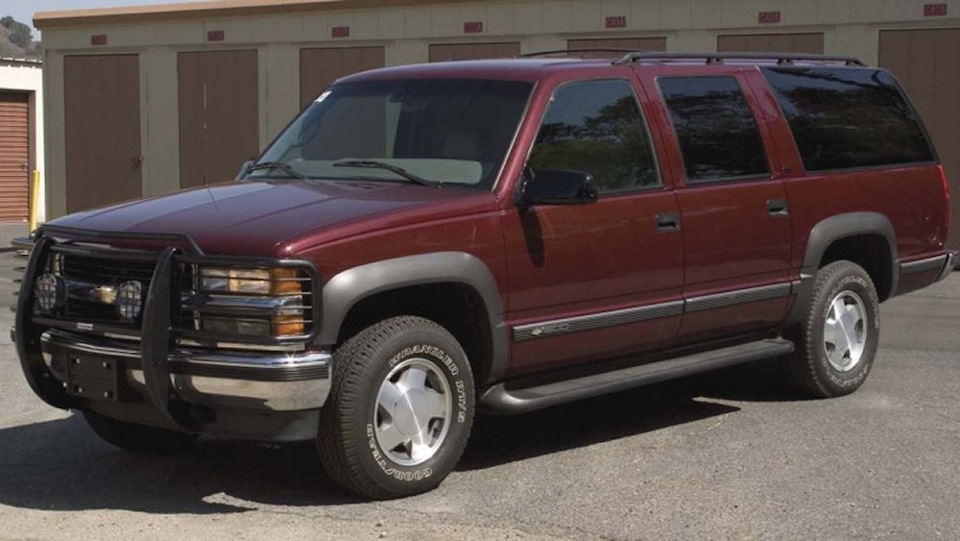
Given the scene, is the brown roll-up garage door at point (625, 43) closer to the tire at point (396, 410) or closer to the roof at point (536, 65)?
the roof at point (536, 65)

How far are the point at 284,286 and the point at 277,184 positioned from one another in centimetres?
123

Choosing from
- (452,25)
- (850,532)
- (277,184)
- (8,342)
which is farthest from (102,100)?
(850,532)

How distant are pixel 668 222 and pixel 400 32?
501 inches

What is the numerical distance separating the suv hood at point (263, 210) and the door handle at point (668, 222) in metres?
1.05

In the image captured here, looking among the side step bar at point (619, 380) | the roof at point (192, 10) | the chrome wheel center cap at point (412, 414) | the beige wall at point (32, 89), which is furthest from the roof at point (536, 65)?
the beige wall at point (32, 89)

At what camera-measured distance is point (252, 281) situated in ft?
17.4

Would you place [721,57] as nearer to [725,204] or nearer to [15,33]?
[725,204]

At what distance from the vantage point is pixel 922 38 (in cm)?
1598

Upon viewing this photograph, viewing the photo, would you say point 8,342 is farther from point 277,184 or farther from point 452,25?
point 452,25

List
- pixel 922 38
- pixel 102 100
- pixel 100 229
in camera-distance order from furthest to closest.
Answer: pixel 102 100 < pixel 922 38 < pixel 100 229

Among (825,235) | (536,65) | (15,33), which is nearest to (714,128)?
(825,235)

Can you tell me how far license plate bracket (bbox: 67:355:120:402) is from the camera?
5520 mm

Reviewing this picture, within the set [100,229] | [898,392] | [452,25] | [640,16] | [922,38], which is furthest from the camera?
[452,25]

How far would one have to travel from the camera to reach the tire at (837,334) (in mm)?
7770
